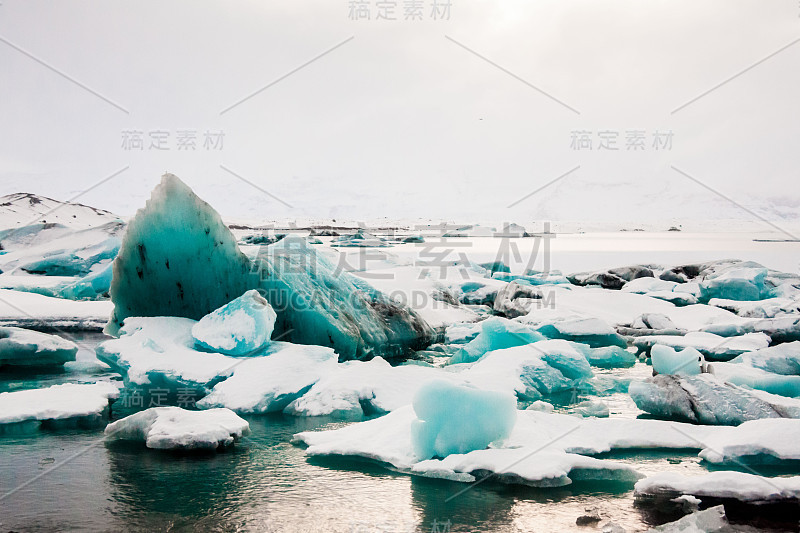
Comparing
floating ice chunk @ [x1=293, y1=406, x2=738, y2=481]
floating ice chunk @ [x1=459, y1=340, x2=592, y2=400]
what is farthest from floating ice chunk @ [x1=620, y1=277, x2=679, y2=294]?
floating ice chunk @ [x1=293, y1=406, x2=738, y2=481]

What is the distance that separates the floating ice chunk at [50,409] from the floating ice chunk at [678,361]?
16.9ft

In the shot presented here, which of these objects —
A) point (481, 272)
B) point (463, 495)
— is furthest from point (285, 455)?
point (481, 272)

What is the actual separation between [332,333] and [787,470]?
4627 millimetres

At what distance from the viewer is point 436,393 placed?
395cm

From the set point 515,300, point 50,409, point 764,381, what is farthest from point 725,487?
point 515,300

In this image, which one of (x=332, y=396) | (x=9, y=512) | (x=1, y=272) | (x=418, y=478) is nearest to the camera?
(x=9, y=512)

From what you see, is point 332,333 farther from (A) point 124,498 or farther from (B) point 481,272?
(B) point 481,272

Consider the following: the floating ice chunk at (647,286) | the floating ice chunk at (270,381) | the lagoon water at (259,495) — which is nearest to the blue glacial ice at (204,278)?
the floating ice chunk at (270,381)

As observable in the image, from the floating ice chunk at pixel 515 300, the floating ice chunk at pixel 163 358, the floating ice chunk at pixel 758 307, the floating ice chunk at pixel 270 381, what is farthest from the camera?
the floating ice chunk at pixel 515 300

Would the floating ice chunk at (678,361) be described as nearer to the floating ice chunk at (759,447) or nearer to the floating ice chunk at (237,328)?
the floating ice chunk at (759,447)

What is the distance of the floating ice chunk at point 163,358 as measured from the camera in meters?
5.62

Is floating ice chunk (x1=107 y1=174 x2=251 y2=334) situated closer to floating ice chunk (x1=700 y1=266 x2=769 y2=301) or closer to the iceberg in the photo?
the iceberg

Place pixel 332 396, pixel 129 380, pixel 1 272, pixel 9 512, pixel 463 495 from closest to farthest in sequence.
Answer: pixel 9 512, pixel 463 495, pixel 332 396, pixel 129 380, pixel 1 272

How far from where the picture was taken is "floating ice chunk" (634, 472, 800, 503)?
10.6ft
